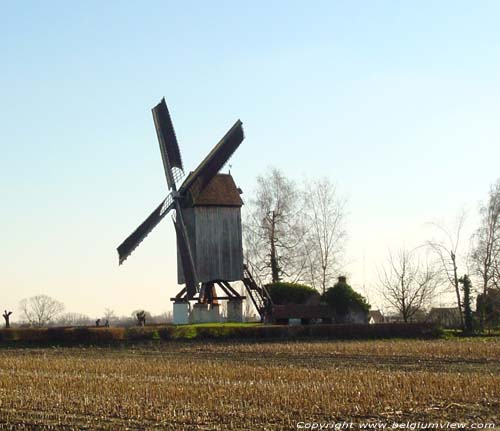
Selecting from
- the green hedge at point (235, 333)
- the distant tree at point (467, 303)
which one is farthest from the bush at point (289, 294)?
the distant tree at point (467, 303)

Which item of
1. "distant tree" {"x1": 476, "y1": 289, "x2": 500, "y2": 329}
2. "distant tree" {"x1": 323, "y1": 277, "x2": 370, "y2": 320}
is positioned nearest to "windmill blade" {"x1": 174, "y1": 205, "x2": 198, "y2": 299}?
"distant tree" {"x1": 323, "y1": 277, "x2": 370, "y2": 320}

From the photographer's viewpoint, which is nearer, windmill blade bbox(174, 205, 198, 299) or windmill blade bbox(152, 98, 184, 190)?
windmill blade bbox(174, 205, 198, 299)

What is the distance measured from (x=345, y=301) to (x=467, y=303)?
7.00 meters

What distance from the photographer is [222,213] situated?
49.7m

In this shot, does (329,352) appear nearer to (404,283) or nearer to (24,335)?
(24,335)

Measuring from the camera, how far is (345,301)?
5062 cm

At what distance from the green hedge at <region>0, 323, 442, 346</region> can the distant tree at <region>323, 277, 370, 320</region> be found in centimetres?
680

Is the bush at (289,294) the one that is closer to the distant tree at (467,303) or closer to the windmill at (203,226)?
the windmill at (203,226)

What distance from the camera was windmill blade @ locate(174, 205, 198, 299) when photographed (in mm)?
47531

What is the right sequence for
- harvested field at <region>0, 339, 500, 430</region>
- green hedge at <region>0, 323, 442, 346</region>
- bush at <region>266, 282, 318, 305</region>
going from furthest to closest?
bush at <region>266, 282, 318, 305</region> → green hedge at <region>0, 323, 442, 346</region> → harvested field at <region>0, 339, 500, 430</region>

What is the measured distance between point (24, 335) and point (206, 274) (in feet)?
34.1

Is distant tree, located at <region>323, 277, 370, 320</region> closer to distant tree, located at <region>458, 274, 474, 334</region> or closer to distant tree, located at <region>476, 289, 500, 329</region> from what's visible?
distant tree, located at <region>458, 274, 474, 334</region>

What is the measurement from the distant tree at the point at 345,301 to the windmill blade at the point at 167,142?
11506 mm

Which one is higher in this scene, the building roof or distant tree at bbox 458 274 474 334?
the building roof
